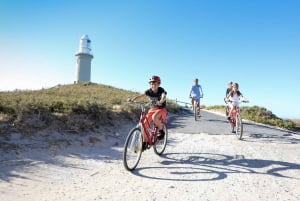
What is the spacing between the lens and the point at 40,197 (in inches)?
211

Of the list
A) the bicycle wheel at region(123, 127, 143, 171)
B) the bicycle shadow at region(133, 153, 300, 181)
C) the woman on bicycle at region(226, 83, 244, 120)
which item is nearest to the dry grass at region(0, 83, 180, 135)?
the bicycle wheel at region(123, 127, 143, 171)

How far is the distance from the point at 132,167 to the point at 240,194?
8.14ft

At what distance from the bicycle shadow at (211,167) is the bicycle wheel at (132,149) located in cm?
20

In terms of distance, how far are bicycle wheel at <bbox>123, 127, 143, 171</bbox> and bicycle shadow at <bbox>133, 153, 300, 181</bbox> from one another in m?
0.20

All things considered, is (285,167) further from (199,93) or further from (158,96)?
(199,93)

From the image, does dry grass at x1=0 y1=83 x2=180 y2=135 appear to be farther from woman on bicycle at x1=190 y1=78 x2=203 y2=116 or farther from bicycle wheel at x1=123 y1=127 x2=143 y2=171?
woman on bicycle at x1=190 y1=78 x2=203 y2=116

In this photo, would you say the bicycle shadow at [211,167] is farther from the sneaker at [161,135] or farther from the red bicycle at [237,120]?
the red bicycle at [237,120]

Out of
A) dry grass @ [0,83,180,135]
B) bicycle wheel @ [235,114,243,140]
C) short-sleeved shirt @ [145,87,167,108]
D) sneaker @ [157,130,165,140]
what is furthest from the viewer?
bicycle wheel @ [235,114,243,140]

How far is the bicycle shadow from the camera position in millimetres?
6754

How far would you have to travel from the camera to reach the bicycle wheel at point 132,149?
696 cm

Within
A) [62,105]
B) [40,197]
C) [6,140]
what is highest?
[62,105]

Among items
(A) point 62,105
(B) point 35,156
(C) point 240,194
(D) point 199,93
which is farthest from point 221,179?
(D) point 199,93

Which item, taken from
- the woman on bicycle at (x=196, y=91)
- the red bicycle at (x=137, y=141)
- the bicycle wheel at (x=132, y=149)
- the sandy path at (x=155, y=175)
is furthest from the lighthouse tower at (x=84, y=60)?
the bicycle wheel at (x=132, y=149)

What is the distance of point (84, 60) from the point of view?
151 ft
